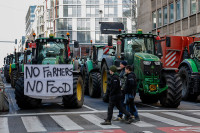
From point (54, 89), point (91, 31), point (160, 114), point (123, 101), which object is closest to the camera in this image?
point (123, 101)

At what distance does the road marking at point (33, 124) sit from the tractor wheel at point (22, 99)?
219 centimetres

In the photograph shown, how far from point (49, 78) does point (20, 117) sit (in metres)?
2.55

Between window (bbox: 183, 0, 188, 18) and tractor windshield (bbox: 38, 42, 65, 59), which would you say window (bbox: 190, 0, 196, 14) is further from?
tractor windshield (bbox: 38, 42, 65, 59)

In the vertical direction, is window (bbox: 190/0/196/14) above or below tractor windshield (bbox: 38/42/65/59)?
above

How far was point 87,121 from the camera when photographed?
12.8m

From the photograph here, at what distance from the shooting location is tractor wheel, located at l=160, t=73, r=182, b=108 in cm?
1628

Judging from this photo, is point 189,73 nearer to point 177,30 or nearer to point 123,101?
point 123,101

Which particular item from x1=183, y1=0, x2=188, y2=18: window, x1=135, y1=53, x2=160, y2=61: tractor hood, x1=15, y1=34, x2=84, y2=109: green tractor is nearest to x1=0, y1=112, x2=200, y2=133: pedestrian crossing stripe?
x1=15, y1=34, x2=84, y2=109: green tractor

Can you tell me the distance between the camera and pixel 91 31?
3765 inches

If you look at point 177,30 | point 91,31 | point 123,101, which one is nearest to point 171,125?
point 123,101

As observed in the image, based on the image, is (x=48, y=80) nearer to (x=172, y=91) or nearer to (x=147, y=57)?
(x=147, y=57)

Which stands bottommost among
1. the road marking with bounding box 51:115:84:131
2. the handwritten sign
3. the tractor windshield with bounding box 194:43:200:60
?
the road marking with bounding box 51:115:84:131

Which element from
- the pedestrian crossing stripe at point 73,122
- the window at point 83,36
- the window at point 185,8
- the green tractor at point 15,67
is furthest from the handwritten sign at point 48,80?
the window at point 83,36

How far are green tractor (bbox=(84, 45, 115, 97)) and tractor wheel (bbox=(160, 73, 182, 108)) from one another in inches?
234
